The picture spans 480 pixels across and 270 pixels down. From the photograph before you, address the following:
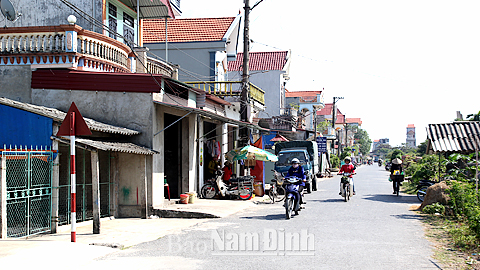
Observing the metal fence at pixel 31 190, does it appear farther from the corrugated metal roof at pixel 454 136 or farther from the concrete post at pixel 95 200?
the corrugated metal roof at pixel 454 136

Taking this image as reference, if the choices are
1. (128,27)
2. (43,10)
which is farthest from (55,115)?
(128,27)

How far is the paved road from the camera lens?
7.54 m

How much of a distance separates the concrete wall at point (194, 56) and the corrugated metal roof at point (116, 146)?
13702mm

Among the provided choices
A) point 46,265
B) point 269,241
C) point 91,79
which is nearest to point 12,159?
point 46,265

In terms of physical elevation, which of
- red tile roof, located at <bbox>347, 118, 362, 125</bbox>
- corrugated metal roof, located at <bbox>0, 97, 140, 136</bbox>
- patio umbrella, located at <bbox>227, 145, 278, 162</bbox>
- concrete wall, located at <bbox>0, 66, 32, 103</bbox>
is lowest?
patio umbrella, located at <bbox>227, 145, 278, 162</bbox>

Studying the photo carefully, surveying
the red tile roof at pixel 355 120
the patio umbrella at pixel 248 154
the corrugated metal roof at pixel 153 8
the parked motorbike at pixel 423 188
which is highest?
the red tile roof at pixel 355 120

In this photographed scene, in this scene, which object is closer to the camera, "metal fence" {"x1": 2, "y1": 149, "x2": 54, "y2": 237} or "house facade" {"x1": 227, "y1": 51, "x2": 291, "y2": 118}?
"metal fence" {"x1": 2, "y1": 149, "x2": 54, "y2": 237}

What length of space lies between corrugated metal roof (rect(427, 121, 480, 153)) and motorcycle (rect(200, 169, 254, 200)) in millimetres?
7387

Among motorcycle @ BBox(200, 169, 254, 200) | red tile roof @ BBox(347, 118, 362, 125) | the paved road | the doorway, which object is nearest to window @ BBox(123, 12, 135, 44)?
the doorway

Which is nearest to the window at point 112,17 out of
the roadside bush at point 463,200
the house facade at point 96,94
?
the house facade at point 96,94

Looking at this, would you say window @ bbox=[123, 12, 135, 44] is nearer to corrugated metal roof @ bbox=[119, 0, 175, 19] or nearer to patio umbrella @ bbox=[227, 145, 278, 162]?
corrugated metal roof @ bbox=[119, 0, 175, 19]

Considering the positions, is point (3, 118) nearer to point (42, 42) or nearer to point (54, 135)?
point (54, 135)

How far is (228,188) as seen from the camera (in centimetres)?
1911

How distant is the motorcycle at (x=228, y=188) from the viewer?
1877cm
